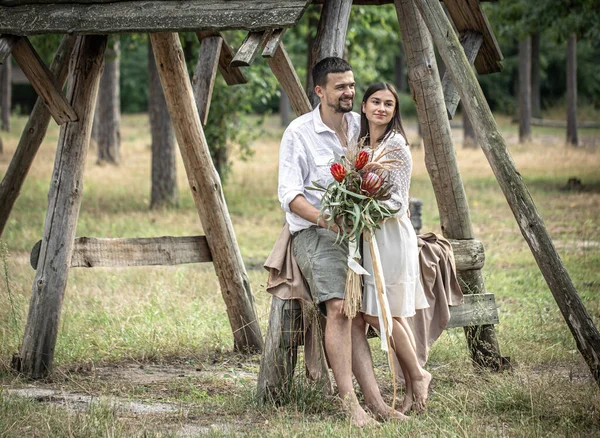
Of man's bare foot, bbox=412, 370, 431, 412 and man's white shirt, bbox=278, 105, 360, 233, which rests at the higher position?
man's white shirt, bbox=278, 105, 360, 233

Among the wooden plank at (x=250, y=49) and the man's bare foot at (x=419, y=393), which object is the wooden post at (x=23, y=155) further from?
the man's bare foot at (x=419, y=393)

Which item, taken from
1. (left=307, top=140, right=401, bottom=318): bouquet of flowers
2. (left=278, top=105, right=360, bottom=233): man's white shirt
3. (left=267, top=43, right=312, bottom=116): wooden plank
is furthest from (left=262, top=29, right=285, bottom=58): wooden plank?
(left=267, top=43, right=312, bottom=116): wooden plank

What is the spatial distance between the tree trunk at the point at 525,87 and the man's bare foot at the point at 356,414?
67.7ft

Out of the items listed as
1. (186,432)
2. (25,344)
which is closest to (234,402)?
(186,432)

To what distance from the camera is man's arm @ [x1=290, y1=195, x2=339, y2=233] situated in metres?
4.84

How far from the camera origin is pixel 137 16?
5738 mm

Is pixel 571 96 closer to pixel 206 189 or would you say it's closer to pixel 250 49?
pixel 206 189

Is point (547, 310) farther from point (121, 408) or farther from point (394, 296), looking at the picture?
point (121, 408)

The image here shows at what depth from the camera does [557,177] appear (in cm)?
1745

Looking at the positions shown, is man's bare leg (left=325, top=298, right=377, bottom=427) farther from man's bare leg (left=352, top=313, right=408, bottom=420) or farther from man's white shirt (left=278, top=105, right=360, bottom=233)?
man's white shirt (left=278, top=105, right=360, bottom=233)

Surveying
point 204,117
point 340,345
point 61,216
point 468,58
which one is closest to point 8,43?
point 61,216

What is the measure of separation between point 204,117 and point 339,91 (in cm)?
211

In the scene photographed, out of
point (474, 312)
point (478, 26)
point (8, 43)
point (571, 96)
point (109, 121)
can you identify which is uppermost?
point (571, 96)

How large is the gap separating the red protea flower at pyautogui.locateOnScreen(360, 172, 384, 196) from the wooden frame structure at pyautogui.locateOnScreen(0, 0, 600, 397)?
2.49 ft
